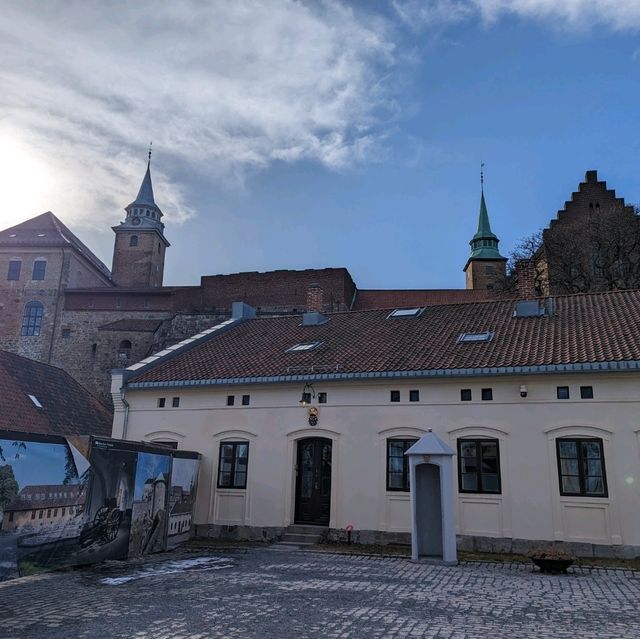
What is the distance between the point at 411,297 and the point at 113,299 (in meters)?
22.2

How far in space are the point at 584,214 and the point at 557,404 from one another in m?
27.8

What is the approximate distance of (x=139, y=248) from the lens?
56.0m

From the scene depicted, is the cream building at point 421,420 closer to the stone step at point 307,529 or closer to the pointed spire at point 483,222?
the stone step at point 307,529

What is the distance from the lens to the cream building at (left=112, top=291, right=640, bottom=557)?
13.0 m

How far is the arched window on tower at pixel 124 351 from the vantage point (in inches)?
1599

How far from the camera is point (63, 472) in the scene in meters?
10.3

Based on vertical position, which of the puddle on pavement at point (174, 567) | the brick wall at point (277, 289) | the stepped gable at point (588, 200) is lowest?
the puddle on pavement at point (174, 567)

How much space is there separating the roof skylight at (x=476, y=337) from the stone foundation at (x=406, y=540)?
514 centimetres

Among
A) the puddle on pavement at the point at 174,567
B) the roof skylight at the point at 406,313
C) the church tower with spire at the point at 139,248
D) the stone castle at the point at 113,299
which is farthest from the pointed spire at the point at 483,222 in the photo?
the puddle on pavement at the point at 174,567

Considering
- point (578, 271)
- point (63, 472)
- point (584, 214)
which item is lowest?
point (63, 472)

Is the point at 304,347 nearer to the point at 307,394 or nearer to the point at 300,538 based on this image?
the point at 307,394

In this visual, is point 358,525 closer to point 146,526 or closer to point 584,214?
point 146,526

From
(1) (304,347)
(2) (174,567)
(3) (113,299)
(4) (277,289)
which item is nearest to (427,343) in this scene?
(1) (304,347)

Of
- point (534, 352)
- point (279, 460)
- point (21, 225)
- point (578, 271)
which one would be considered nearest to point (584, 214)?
point (578, 271)
